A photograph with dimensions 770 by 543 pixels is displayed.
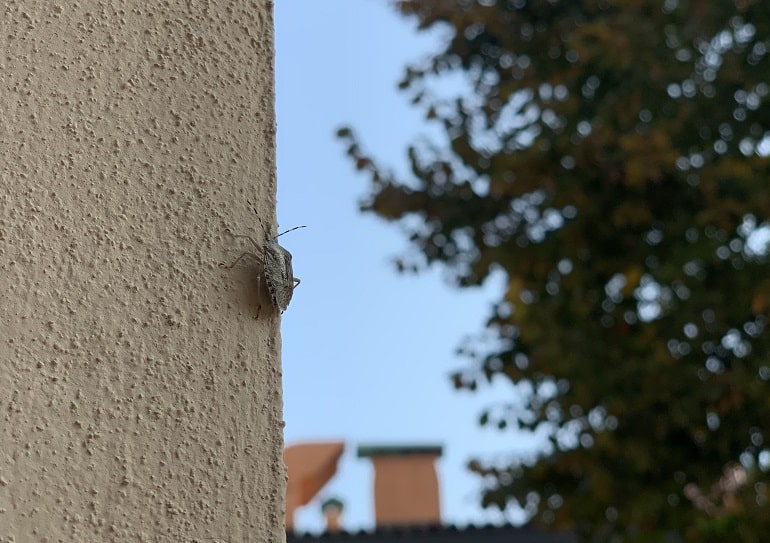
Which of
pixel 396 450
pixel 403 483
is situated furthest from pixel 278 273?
pixel 403 483

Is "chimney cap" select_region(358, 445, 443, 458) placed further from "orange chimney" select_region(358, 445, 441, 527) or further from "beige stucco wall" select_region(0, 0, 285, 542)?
"beige stucco wall" select_region(0, 0, 285, 542)

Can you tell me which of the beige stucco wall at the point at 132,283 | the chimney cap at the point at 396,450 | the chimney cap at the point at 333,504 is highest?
the chimney cap at the point at 396,450

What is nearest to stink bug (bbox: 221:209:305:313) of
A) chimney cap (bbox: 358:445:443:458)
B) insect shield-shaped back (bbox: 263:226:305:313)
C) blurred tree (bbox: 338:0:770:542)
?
insect shield-shaped back (bbox: 263:226:305:313)

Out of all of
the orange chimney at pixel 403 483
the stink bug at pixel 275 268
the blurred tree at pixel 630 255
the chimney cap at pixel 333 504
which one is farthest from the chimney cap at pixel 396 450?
the stink bug at pixel 275 268

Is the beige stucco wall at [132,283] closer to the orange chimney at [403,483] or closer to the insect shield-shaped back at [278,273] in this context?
the insect shield-shaped back at [278,273]

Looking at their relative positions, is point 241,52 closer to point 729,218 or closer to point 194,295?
point 194,295

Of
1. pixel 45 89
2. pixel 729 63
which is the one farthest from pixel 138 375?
pixel 729 63
